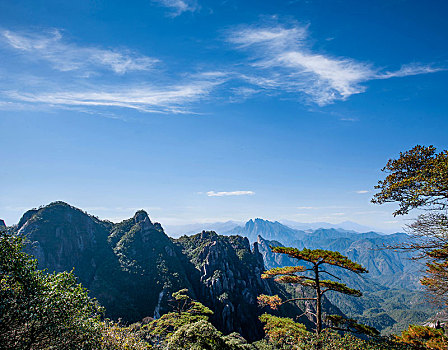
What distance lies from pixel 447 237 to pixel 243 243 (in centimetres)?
15229

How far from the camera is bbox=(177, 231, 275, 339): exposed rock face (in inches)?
3675

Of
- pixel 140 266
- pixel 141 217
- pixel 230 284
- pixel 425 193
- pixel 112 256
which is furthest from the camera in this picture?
pixel 141 217

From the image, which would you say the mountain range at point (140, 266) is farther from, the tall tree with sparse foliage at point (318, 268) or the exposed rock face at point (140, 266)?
the tall tree with sparse foliage at point (318, 268)

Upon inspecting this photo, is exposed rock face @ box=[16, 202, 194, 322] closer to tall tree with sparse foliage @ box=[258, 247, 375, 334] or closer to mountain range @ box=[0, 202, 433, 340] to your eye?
mountain range @ box=[0, 202, 433, 340]

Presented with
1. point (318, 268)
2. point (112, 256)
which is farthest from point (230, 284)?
point (318, 268)

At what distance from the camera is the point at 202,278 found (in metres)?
110

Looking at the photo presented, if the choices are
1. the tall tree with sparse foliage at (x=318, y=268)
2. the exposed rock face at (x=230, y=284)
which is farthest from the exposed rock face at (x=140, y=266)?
the tall tree with sparse foliage at (x=318, y=268)

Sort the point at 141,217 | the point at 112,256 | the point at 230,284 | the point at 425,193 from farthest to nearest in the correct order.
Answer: the point at 141,217 → the point at 112,256 → the point at 230,284 → the point at 425,193

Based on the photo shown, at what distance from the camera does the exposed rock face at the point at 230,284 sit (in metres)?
93.3

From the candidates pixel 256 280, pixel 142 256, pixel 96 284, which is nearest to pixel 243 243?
pixel 256 280

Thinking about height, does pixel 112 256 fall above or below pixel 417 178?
below

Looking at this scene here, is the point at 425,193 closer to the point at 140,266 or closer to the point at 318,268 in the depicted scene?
the point at 318,268

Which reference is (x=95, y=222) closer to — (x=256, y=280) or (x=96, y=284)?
(x=96, y=284)

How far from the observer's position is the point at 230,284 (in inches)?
4193
